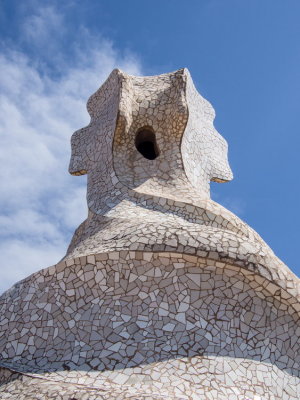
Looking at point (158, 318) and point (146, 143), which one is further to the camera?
point (146, 143)

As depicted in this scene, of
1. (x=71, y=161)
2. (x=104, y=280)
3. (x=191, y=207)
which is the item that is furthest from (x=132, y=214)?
(x=71, y=161)

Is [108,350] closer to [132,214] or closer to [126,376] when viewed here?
[126,376]

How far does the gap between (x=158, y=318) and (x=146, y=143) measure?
3.66 metres

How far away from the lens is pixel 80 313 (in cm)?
521

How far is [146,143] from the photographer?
817 centimetres

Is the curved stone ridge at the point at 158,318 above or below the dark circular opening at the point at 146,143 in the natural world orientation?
below

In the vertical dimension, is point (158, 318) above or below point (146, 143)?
below

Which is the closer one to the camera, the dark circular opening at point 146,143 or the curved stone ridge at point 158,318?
the curved stone ridge at point 158,318

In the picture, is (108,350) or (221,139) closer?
(108,350)

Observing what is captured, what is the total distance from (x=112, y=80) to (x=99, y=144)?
3.59ft

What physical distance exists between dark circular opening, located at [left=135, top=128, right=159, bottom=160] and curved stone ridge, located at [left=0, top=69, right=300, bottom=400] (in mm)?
1886

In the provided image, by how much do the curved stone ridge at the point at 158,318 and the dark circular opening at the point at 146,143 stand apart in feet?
6.19

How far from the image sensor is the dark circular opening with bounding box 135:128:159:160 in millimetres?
7975

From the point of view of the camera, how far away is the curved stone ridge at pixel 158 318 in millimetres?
4660
